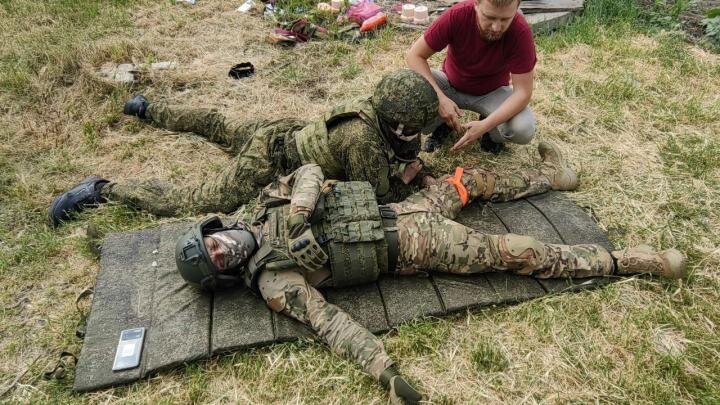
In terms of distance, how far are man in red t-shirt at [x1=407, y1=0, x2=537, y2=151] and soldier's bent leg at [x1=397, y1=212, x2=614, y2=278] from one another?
3.25 ft

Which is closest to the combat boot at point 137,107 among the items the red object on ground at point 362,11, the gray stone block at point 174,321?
the gray stone block at point 174,321

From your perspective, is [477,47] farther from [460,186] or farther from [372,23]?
[372,23]

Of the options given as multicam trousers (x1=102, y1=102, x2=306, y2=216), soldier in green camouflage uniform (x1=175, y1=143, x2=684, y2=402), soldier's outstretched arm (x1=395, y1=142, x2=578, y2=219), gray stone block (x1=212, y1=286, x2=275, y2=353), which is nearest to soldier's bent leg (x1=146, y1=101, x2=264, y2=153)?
multicam trousers (x1=102, y1=102, x2=306, y2=216)

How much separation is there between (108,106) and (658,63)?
6278 mm

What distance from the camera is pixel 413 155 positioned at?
4.11m

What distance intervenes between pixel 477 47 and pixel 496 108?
2.06ft

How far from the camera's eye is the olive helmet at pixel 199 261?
3.12m

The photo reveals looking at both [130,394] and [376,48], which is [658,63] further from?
[130,394]

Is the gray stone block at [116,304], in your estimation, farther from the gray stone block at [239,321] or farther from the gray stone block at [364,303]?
the gray stone block at [364,303]

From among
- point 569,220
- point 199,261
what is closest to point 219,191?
point 199,261

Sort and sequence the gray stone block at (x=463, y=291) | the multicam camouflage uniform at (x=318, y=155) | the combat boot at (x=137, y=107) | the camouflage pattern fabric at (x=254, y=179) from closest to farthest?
1. the gray stone block at (x=463, y=291)
2. the multicam camouflage uniform at (x=318, y=155)
3. the camouflage pattern fabric at (x=254, y=179)
4. the combat boot at (x=137, y=107)

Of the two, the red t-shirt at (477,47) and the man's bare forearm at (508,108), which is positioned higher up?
the red t-shirt at (477,47)

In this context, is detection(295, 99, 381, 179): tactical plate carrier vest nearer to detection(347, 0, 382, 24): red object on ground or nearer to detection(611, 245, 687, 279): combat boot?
detection(611, 245, 687, 279): combat boot

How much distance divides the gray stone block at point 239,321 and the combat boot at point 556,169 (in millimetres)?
2610
